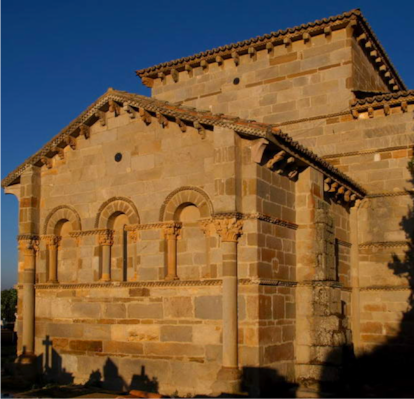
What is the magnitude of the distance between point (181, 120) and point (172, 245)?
9.20 ft

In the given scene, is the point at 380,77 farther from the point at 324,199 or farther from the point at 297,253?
the point at 297,253

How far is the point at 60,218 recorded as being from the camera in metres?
15.6

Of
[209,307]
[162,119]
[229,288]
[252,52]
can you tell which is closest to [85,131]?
[162,119]

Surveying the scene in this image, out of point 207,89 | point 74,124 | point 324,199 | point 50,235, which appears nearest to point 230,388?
point 324,199

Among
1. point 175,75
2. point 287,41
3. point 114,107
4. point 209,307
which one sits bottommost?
point 209,307

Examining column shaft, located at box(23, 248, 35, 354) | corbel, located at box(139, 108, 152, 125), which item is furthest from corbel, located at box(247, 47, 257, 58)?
column shaft, located at box(23, 248, 35, 354)

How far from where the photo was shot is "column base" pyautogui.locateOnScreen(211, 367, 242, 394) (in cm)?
1143


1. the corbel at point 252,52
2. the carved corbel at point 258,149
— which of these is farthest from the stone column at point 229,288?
the corbel at point 252,52

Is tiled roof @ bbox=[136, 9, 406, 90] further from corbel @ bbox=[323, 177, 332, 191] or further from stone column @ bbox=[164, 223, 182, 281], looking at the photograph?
stone column @ bbox=[164, 223, 182, 281]

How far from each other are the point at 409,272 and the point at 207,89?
9134mm

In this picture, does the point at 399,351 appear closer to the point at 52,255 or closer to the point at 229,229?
the point at 229,229

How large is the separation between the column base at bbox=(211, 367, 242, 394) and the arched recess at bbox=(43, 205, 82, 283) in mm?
5250

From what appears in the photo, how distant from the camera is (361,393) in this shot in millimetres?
13109

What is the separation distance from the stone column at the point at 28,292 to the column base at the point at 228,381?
5.99 meters
